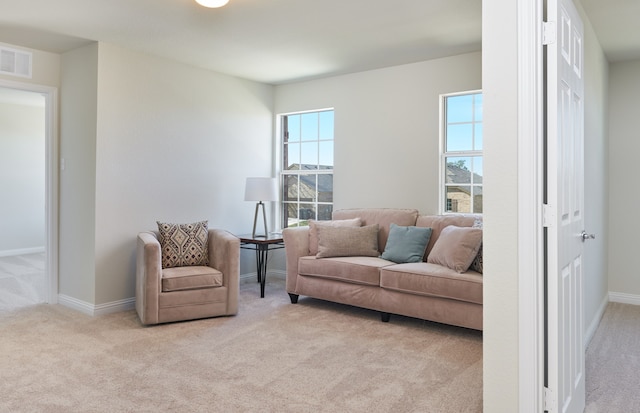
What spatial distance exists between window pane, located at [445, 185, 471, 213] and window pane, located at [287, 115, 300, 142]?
6.99ft

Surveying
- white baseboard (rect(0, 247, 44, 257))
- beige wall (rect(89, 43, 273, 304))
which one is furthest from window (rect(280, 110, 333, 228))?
white baseboard (rect(0, 247, 44, 257))

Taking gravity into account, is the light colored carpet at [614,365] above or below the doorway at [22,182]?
below

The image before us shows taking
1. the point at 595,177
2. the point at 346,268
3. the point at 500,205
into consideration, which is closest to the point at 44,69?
the point at 346,268

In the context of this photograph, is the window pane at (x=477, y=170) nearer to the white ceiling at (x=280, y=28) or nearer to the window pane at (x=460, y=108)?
the window pane at (x=460, y=108)

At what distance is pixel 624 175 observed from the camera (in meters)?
4.48

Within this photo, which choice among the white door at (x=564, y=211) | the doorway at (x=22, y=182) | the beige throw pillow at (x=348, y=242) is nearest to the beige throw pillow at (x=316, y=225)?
the beige throw pillow at (x=348, y=242)

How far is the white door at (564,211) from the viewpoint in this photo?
5.88 ft

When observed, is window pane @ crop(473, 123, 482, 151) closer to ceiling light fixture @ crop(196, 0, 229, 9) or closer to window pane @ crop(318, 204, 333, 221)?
Answer: window pane @ crop(318, 204, 333, 221)

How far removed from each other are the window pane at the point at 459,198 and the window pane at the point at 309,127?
6.08ft

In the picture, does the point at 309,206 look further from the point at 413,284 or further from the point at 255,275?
the point at 413,284

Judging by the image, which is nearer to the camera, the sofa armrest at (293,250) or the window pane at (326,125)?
the sofa armrest at (293,250)

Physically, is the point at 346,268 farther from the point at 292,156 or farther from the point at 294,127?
the point at 294,127

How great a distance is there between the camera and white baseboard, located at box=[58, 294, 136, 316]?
4055mm

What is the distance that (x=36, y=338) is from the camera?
3.38m
